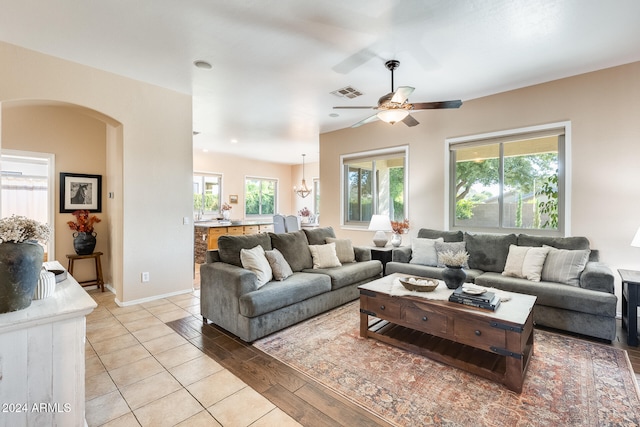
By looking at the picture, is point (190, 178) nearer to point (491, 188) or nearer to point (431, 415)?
point (431, 415)

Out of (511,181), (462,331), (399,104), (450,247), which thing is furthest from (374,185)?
(462,331)

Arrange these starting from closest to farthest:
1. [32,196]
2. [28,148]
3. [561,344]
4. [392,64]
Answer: [561,344] → [392,64] → [28,148] → [32,196]

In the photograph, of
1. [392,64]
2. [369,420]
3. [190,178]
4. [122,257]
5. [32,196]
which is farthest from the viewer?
[32,196]

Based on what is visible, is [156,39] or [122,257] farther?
[122,257]

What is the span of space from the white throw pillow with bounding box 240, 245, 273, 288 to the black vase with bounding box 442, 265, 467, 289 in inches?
69.4

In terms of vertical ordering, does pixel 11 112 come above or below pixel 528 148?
above

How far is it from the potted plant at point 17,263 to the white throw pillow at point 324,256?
9.26 ft

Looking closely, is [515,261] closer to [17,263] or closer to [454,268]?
[454,268]

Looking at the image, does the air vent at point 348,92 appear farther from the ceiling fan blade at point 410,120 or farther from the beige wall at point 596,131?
the beige wall at point 596,131

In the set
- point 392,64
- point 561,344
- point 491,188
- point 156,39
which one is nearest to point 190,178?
point 156,39

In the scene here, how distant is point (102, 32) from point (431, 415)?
4.10m

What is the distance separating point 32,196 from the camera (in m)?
5.70

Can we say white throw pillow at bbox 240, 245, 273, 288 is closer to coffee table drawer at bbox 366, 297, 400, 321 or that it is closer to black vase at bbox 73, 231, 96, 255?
coffee table drawer at bbox 366, 297, 400, 321

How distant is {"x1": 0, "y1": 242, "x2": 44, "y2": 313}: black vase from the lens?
4.35ft
